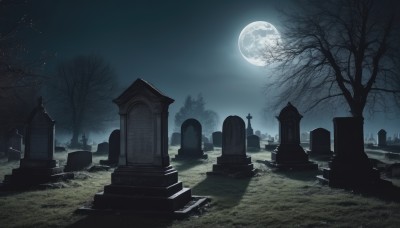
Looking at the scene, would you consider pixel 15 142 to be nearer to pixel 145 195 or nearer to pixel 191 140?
pixel 191 140

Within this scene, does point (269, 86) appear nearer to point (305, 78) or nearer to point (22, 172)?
point (305, 78)

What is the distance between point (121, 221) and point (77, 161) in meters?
9.75

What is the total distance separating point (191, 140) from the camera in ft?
68.5

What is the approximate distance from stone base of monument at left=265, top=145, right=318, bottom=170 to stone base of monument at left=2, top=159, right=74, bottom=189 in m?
9.83

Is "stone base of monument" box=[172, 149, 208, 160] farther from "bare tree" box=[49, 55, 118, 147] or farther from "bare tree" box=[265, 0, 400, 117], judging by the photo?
"bare tree" box=[49, 55, 118, 147]

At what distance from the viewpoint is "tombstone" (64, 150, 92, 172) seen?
590 inches

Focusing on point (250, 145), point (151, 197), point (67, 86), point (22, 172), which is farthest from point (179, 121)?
point (151, 197)

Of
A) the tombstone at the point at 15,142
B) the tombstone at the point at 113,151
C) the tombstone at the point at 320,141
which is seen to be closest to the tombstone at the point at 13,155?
the tombstone at the point at 15,142

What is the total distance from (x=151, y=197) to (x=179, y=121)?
55661 mm

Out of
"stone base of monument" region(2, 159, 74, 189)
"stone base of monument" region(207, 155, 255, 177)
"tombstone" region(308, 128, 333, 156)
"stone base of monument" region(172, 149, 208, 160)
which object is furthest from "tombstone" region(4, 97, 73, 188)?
"tombstone" region(308, 128, 333, 156)

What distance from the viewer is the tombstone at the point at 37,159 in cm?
1117

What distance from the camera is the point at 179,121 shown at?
207ft

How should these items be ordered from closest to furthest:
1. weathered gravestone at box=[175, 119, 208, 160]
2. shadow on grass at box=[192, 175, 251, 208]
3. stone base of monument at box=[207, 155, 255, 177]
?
1. shadow on grass at box=[192, 175, 251, 208]
2. stone base of monument at box=[207, 155, 255, 177]
3. weathered gravestone at box=[175, 119, 208, 160]

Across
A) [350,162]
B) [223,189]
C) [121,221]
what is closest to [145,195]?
[121,221]
